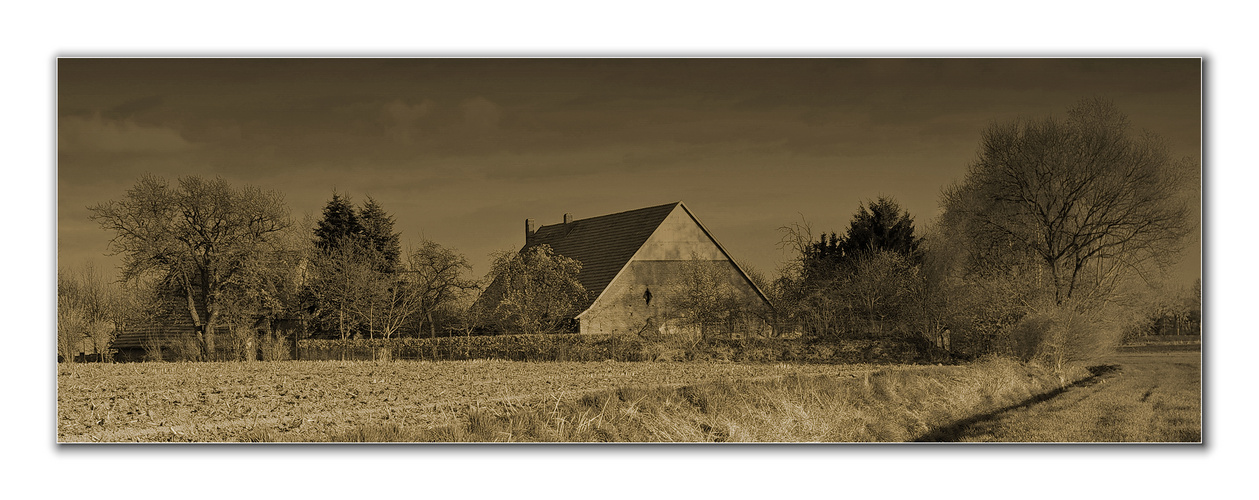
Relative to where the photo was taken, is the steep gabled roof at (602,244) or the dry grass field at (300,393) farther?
the steep gabled roof at (602,244)

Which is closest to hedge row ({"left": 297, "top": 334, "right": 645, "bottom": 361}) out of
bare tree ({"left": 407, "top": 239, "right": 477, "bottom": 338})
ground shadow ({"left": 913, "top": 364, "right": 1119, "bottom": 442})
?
bare tree ({"left": 407, "top": 239, "right": 477, "bottom": 338})

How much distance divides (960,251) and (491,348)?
34.1 ft

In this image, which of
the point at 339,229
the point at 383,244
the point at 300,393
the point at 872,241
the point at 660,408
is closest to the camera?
the point at 660,408

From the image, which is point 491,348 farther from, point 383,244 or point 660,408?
point 660,408

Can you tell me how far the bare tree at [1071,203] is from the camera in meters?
10.2

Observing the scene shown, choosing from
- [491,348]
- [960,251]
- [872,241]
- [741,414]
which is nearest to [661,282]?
[491,348]

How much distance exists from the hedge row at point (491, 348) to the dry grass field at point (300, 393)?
235 centimetres

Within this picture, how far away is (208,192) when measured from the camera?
11.3 meters

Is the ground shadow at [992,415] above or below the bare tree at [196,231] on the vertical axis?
below

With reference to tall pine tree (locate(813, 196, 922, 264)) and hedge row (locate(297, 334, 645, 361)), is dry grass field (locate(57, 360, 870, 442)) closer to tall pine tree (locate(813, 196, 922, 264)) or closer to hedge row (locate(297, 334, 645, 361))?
hedge row (locate(297, 334, 645, 361))

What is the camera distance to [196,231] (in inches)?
534

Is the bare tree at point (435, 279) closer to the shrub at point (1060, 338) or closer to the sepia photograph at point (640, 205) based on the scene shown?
the sepia photograph at point (640, 205)

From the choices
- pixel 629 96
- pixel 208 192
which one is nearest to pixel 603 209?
pixel 629 96

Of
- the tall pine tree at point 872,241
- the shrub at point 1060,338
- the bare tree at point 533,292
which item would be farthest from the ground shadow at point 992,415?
the bare tree at point 533,292
